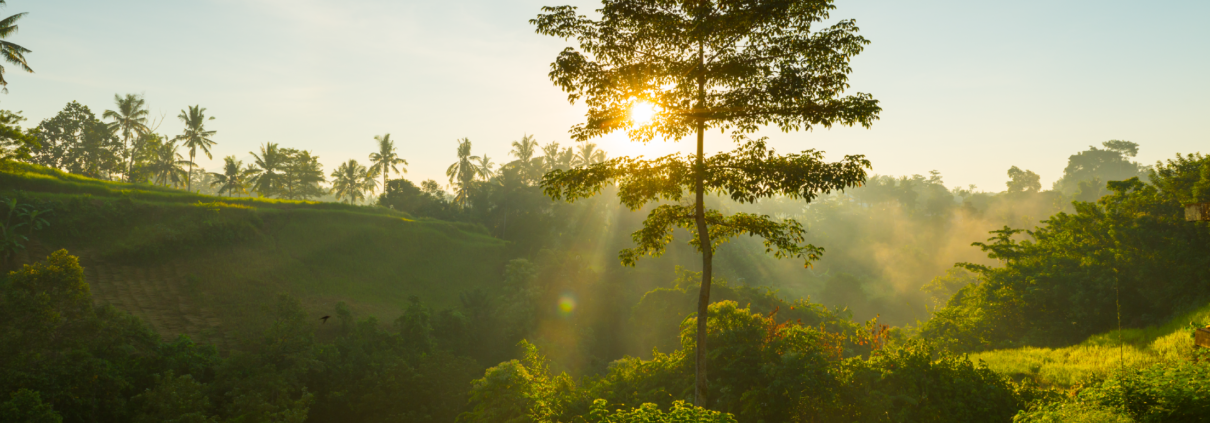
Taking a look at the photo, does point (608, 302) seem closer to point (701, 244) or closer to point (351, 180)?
point (701, 244)

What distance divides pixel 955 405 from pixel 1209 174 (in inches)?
605

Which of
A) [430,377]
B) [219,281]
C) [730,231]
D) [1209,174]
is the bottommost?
[430,377]

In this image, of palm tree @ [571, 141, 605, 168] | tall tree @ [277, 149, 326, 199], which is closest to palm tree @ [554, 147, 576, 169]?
palm tree @ [571, 141, 605, 168]

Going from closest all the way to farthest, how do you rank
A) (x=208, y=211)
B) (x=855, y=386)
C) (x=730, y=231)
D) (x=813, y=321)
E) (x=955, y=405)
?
(x=730, y=231), (x=955, y=405), (x=855, y=386), (x=813, y=321), (x=208, y=211)

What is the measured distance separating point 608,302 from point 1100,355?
26430mm

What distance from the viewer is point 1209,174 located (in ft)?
55.8

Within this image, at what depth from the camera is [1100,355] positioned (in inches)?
573

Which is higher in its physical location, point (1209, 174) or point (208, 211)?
point (1209, 174)

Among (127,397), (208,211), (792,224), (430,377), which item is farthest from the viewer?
(208,211)

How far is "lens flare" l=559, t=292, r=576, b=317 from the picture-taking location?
114ft

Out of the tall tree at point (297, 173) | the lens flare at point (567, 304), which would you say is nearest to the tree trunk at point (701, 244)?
the lens flare at point (567, 304)

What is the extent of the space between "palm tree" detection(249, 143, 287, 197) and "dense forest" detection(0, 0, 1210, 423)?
1725 centimetres

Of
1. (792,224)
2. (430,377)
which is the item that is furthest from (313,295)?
(792,224)

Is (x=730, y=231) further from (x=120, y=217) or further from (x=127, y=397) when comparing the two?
(x=120, y=217)
